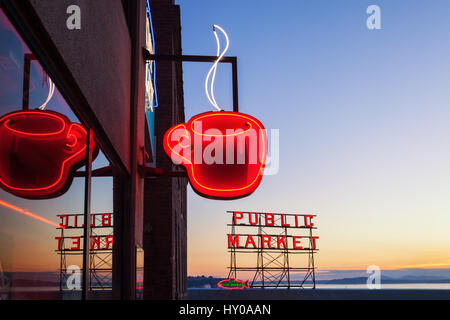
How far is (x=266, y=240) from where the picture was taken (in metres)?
47.8

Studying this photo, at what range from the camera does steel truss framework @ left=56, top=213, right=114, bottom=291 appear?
2.80m

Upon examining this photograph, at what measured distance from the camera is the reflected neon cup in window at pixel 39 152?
6.97ft

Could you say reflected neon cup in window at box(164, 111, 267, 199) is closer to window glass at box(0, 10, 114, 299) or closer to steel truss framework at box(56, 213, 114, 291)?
steel truss framework at box(56, 213, 114, 291)

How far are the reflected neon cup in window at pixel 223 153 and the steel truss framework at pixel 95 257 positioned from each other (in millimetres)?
1023

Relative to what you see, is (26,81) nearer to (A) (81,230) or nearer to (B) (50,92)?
(B) (50,92)

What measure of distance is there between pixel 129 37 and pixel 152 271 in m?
7.07

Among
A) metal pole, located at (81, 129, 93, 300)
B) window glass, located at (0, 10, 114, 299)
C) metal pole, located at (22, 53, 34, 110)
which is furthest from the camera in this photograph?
metal pole, located at (81, 129, 93, 300)

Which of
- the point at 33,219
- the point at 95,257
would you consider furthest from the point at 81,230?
the point at 33,219

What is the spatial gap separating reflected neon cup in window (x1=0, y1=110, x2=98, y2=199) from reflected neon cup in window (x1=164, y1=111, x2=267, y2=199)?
1.74 m

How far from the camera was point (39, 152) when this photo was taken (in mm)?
2650

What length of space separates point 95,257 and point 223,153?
1.81m

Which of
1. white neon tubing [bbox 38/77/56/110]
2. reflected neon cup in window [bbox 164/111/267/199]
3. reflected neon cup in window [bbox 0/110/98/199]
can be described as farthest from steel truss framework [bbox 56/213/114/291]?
reflected neon cup in window [bbox 164/111/267/199]

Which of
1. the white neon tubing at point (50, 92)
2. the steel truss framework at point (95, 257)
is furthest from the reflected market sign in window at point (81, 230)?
the white neon tubing at point (50, 92)

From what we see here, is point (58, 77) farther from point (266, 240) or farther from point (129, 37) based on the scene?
point (266, 240)
